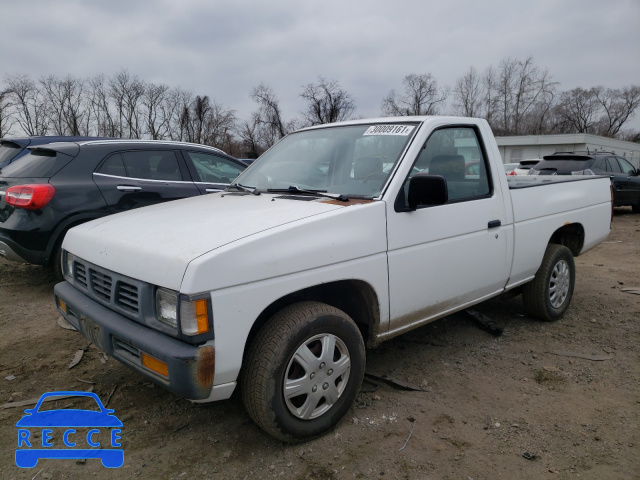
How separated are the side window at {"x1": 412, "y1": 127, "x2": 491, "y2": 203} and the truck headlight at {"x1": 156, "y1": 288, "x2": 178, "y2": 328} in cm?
177

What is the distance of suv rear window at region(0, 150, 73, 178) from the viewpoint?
5062 millimetres

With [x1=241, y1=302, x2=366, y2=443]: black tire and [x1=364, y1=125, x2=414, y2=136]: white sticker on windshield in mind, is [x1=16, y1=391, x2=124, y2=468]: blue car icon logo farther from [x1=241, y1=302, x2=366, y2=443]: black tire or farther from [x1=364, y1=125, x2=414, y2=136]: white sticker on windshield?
[x1=364, y1=125, x2=414, y2=136]: white sticker on windshield

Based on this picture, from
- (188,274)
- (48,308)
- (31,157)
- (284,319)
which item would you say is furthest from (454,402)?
(31,157)

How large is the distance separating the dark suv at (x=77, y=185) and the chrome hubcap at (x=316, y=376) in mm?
3647

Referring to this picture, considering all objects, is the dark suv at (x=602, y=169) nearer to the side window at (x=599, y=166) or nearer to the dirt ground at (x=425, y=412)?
the side window at (x=599, y=166)

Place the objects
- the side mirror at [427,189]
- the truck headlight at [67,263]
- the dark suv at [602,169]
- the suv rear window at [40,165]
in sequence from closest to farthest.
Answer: the side mirror at [427,189] → the truck headlight at [67,263] → the suv rear window at [40,165] → the dark suv at [602,169]

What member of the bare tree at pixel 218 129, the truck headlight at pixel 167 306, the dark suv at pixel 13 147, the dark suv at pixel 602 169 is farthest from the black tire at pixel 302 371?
the bare tree at pixel 218 129

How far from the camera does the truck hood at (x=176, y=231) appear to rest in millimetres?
2252

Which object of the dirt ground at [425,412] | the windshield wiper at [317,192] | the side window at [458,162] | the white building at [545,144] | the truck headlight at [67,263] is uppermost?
the white building at [545,144]

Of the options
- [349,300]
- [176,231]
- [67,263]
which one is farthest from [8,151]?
[349,300]

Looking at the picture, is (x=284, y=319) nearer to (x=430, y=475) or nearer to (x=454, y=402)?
(x=430, y=475)

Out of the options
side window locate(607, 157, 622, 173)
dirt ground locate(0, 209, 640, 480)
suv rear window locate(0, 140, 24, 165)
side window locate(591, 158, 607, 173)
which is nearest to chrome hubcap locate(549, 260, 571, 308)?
dirt ground locate(0, 209, 640, 480)

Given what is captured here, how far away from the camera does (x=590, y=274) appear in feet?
21.1

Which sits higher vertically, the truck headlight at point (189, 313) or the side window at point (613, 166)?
the side window at point (613, 166)
